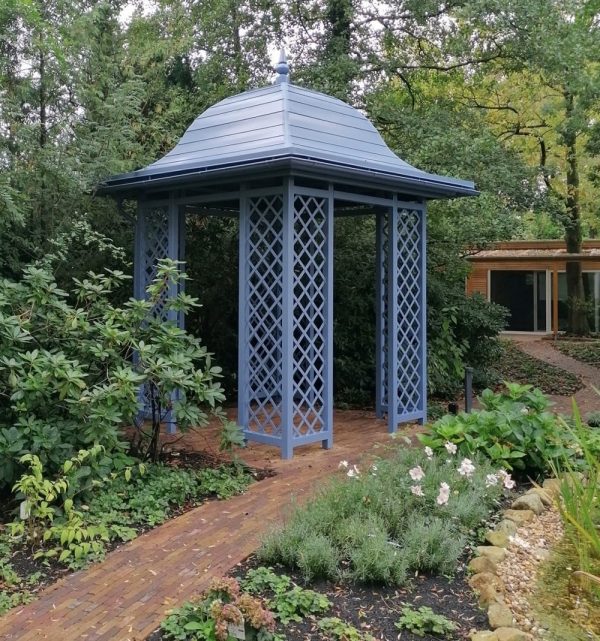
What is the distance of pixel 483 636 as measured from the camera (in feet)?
9.00

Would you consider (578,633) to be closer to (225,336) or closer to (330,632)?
(330,632)

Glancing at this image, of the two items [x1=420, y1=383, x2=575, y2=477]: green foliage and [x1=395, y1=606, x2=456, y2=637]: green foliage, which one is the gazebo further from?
[x1=395, y1=606, x2=456, y2=637]: green foliage

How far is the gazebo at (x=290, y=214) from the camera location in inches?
226

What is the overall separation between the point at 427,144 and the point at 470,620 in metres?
7.49

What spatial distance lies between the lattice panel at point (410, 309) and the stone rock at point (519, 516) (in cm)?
287

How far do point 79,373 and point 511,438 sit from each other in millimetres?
3004

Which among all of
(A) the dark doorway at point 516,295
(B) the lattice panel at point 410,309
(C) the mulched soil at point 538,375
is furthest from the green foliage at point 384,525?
(A) the dark doorway at point 516,295

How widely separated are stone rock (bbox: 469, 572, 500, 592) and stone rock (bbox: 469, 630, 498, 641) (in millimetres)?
442

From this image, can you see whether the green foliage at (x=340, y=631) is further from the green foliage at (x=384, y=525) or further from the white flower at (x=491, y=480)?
the white flower at (x=491, y=480)

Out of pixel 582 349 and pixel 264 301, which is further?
pixel 582 349

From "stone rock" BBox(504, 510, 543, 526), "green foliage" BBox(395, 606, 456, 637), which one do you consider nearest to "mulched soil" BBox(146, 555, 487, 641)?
"green foliage" BBox(395, 606, 456, 637)

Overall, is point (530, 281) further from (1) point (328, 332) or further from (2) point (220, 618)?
(2) point (220, 618)

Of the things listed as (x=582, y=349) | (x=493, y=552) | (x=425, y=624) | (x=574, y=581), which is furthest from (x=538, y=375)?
(x=425, y=624)

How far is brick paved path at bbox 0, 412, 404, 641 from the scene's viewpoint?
9.69 ft
